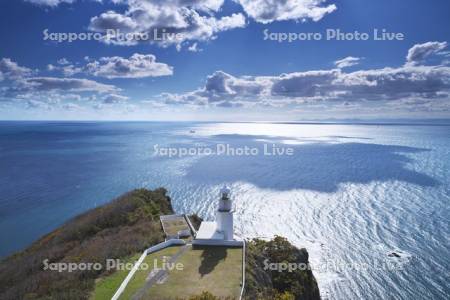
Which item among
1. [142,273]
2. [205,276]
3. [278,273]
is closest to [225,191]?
[205,276]

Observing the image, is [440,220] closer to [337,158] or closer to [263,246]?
[263,246]

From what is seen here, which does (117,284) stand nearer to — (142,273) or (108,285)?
(108,285)

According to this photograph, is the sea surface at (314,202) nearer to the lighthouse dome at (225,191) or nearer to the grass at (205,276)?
the grass at (205,276)

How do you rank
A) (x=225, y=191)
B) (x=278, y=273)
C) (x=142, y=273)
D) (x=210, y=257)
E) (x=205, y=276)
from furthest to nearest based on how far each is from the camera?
(x=278, y=273) < (x=225, y=191) < (x=210, y=257) < (x=142, y=273) < (x=205, y=276)

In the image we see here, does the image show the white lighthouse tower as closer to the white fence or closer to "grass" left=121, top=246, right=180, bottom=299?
the white fence

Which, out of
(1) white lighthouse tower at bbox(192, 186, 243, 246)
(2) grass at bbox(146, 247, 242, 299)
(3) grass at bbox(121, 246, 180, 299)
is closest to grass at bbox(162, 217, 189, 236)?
(3) grass at bbox(121, 246, 180, 299)

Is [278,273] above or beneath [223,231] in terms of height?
beneath

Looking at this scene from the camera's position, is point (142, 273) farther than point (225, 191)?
No
